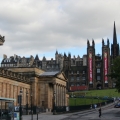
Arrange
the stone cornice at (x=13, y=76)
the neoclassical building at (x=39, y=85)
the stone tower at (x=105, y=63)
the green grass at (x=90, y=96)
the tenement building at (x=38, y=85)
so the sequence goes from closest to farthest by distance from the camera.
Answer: the stone cornice at (x=13, y=76), the tenement building at (x=38, y=85), the neoclassical building at (x=39, y=85), the green grass at (x=90, y=96), the stone tower at (x=105, y=63)

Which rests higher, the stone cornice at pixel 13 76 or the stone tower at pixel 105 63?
the stone tower at pixel 105 63

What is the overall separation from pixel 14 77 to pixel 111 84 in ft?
409

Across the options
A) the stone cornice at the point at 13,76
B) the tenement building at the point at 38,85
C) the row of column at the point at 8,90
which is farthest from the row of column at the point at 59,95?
the row of column at the point at 8,90

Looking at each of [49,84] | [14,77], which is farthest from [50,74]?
[14,77]

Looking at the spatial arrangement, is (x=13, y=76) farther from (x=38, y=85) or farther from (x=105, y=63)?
(x=105, y=63)

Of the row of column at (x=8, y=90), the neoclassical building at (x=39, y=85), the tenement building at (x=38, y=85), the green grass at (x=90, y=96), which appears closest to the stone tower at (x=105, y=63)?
the green grass at (x=90, y=96)

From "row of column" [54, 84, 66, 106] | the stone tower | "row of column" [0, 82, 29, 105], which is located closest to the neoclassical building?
"row of column" [54, 84, 66, 106]

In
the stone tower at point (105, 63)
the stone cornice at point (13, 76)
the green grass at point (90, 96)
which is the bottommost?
the green grass at point (90, 96)

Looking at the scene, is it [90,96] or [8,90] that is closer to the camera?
[8,90]

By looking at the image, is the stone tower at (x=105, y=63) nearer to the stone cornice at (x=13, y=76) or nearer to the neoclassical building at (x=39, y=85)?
the neoclassical building at (x=39, y=85)

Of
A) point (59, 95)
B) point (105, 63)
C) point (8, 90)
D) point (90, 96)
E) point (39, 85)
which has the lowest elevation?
point (90, 96)

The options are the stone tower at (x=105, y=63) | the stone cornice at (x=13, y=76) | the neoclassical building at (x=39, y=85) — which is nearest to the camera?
the stone cornice at (x=13, y=76)

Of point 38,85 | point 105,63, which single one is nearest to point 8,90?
point 38,85

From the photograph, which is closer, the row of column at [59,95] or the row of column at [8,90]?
the row of column at [8,90]
